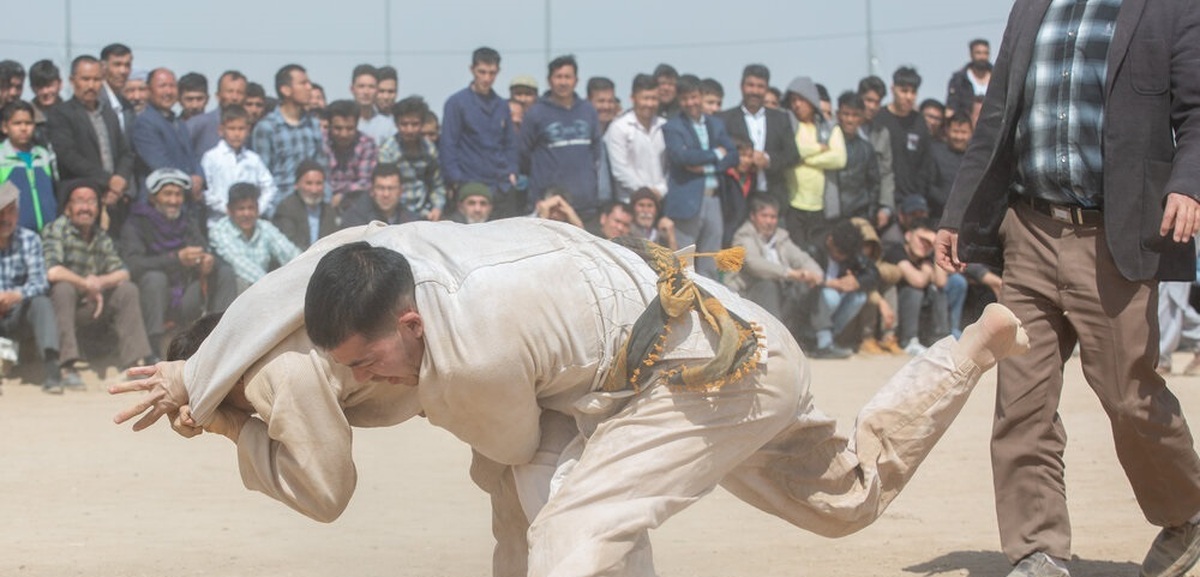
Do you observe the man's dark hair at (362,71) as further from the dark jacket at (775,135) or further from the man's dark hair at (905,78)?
the man's dark hair at (905,78)

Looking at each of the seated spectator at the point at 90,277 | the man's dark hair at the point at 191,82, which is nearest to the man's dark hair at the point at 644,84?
the man's dark hair at the point at 191,82

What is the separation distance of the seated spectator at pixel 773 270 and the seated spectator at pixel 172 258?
378cm

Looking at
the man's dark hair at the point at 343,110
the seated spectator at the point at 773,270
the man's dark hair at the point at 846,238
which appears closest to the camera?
the man's dark hair at the point at 343,110

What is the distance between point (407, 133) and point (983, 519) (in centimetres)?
626

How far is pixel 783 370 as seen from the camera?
12.9ft

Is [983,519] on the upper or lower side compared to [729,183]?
lower

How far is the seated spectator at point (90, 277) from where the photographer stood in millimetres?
9836

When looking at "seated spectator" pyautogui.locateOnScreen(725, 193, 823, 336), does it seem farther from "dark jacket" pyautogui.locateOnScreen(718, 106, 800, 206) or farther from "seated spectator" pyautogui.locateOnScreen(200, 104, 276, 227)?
"seated spectator" pyautogui.locateOnScreen(200, 104, 276, 227)

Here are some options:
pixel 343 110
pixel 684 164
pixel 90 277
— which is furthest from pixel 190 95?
pixel 684 164

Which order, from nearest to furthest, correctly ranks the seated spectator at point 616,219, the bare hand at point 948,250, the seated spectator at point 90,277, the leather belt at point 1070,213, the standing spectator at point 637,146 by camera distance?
the leather belt at point 1070,213 < the bare hand at point 948,250 < the seated spectator at point 90,277 < the seated spectator at point 616,219 < the standing spectator at point 637,146

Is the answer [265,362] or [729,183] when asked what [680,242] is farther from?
[265,362]

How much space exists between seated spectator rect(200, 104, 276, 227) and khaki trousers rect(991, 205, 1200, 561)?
7112 mm

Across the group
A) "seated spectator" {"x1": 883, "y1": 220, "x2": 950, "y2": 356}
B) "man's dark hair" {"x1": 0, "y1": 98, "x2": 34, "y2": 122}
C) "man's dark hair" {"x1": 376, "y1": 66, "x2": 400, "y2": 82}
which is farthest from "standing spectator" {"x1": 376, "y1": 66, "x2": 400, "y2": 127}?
"seated spectator" {"x1": 883, "y1": 220, "x2": 950, "y2": 356}

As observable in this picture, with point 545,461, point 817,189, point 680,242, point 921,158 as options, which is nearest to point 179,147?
point 680,242
